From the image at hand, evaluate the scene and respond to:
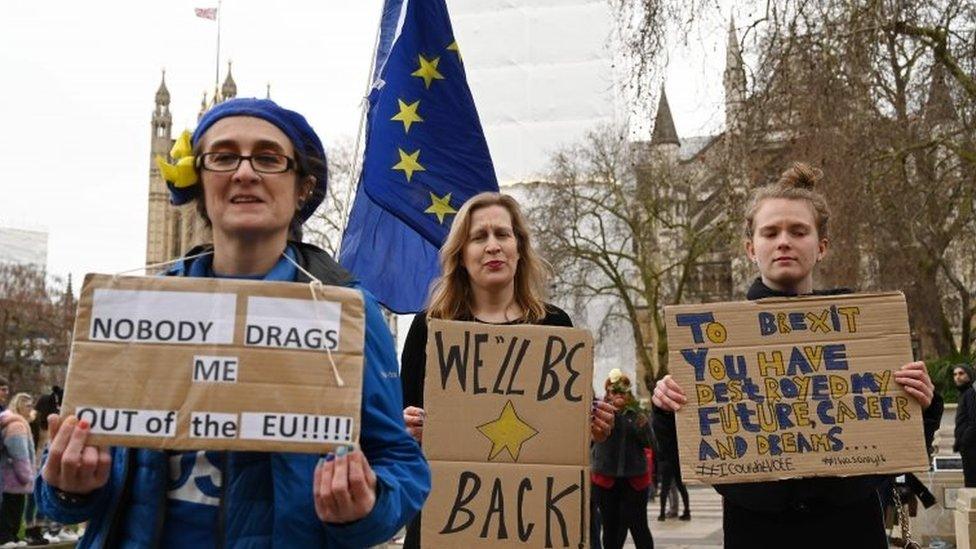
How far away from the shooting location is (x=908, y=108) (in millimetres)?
12781

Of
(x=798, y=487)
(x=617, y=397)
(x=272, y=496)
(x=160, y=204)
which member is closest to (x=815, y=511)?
(x=798, y=487)

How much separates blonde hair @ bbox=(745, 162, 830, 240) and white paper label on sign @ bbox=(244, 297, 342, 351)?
1.80m

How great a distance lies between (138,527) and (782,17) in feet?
29.5

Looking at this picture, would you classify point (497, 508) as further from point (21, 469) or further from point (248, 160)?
point (21, 469)

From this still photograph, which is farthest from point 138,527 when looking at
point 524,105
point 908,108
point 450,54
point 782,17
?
point 524,105

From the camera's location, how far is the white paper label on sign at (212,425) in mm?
1988

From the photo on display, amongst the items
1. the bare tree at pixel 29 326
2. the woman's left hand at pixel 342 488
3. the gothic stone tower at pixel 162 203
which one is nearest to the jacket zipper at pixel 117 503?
the woman's left hand at pixel 342 488

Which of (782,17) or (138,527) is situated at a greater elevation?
(782,17)

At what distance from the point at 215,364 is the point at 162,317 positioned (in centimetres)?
13

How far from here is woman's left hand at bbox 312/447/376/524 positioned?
187cm

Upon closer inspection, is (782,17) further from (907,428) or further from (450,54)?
(907,428)

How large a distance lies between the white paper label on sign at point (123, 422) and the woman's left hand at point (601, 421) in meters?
1.96

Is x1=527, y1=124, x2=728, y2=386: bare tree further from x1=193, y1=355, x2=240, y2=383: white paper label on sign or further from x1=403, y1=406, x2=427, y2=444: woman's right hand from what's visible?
x1=193, y1=355, x2=240, y2=383: white paper label on sign

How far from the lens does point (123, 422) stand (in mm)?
1980
